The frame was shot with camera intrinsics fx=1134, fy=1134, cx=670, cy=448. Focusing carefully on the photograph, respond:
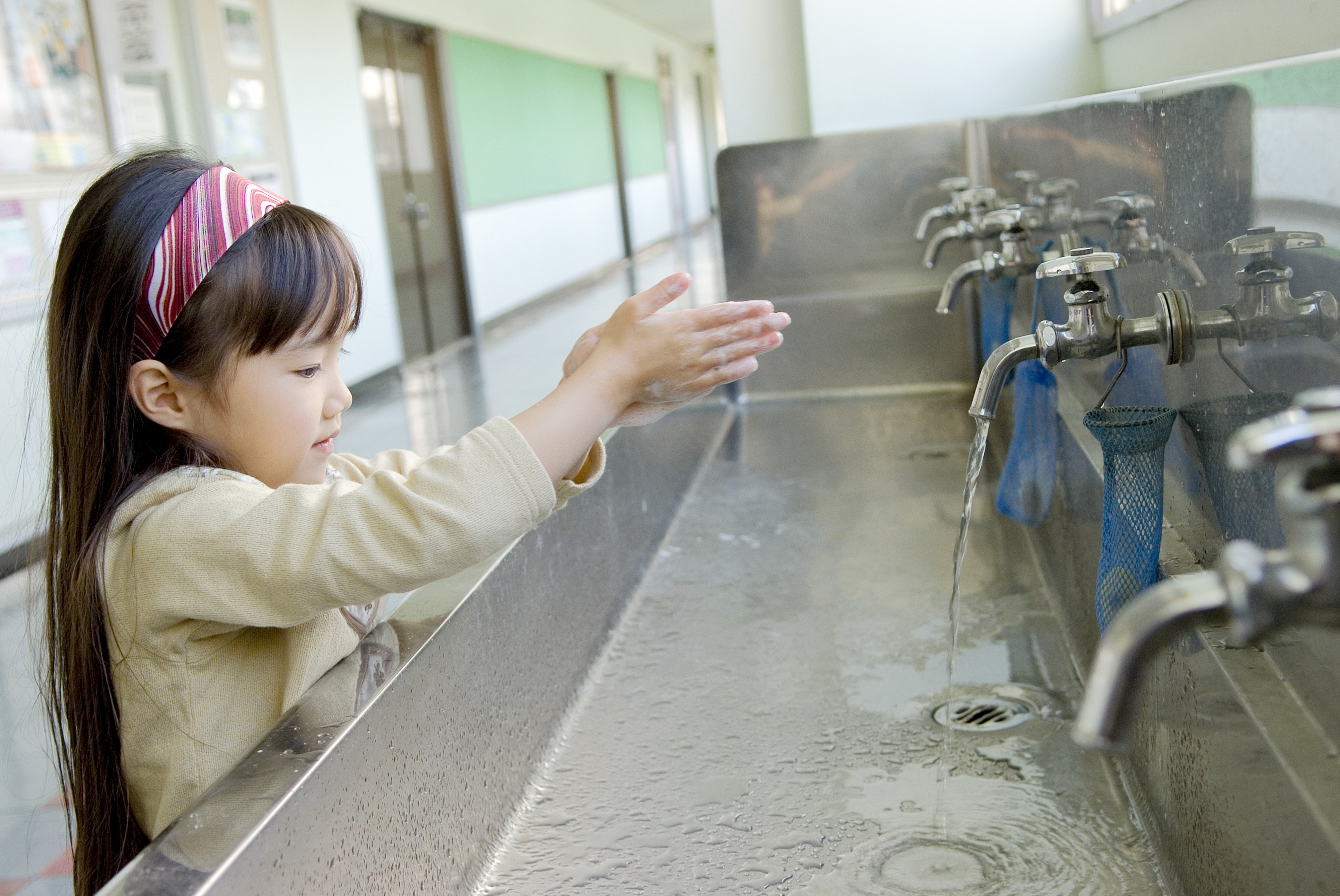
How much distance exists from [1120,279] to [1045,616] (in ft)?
1.23

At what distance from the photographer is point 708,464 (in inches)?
80.4

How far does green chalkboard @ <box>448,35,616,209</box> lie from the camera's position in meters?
7.71

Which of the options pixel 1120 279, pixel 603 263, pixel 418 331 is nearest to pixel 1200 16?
pixel 1120 279

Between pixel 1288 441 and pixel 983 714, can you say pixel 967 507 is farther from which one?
pixel 1288 441

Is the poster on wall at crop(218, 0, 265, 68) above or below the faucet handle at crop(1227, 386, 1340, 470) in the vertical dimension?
above

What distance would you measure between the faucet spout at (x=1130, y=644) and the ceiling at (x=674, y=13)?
36.9 feet

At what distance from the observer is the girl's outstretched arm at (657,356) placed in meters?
0.76

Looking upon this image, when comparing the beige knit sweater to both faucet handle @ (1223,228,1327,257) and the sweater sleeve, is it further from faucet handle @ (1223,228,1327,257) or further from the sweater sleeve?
faucet handle @ (1223,228,1327,257)

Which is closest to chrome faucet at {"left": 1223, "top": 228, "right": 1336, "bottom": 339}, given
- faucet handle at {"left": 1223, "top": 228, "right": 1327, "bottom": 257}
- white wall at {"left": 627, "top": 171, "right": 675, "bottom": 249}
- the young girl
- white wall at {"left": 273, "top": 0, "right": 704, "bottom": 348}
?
faucet handle at {"left": 1223, "top": 228, "right": 1327, "bottom": 257}

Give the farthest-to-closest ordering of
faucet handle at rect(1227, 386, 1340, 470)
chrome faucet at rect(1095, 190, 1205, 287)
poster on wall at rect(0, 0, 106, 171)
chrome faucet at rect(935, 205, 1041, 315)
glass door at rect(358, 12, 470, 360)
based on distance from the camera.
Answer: glass door at rect(358, 12, 470, 360) < poster on wall at rect(0, 0, 106, 171) < chrome faucet at rect(935, 205, 1041, 315) < chrome faucet at rect(1095, 190, 1205, 287) < faucet handle at rect(1227, 386, 1340, 470)

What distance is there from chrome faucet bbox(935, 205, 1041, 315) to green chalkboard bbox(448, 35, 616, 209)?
6559mm

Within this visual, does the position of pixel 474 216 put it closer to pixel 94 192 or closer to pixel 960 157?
pixel 960 157

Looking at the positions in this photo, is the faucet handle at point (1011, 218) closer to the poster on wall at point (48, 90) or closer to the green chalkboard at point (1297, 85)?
the green chalkboard at point (1297, 85)

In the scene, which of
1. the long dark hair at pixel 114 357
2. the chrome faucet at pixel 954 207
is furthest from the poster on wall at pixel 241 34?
the long dark hair at pixel 114 357
